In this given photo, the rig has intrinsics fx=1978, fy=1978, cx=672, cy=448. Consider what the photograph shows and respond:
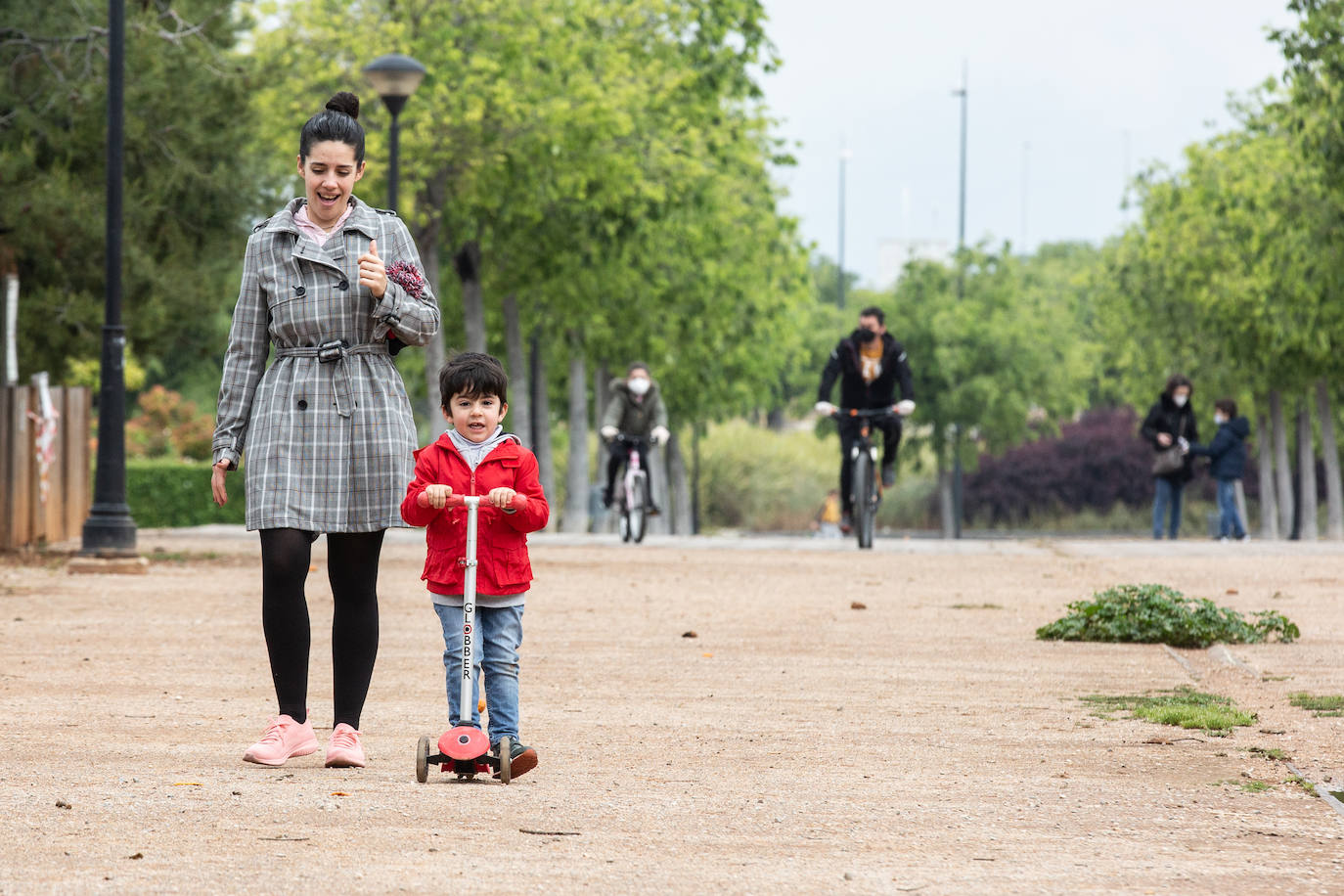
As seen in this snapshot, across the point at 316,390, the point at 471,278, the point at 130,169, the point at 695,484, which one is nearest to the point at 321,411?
the point at 316,390

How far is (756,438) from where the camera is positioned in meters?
47.7

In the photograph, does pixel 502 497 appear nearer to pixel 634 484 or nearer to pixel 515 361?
pixel 634 484

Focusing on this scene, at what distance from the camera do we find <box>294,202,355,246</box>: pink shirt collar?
6.16m

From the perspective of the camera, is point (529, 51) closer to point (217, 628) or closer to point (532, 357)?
point (532, 357)

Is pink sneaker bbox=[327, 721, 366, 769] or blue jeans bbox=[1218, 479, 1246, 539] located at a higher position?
blue jeans bbox=[1218, 479, 1246, 539]

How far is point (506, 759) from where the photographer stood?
5734mm

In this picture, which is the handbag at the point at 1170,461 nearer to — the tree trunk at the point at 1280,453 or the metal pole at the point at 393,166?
the metal pole at the point at 393,166

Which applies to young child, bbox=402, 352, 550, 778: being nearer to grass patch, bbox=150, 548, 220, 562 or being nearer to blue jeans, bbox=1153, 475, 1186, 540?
grass patch, bbox=150, 548, 220, 562

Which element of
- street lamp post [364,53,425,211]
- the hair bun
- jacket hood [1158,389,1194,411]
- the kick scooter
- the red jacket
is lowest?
the kick scooter

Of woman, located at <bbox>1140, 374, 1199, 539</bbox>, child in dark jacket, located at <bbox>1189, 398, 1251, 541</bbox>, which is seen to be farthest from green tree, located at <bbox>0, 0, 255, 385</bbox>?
child in dark jacket, located at <bbox>1189, 398, 1251, 541</bbox>

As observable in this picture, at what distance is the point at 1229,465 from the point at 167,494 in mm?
20538

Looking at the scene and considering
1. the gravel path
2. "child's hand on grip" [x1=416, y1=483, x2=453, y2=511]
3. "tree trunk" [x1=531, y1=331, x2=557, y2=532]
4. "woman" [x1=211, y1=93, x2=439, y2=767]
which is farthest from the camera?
"tree trunk" [x1=531, y1=331, x2=557, y2=532]

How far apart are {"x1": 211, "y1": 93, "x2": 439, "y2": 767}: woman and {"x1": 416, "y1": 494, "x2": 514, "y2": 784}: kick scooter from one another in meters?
0.41

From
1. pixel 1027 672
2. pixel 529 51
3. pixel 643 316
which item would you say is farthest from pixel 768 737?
pixel 643 316
